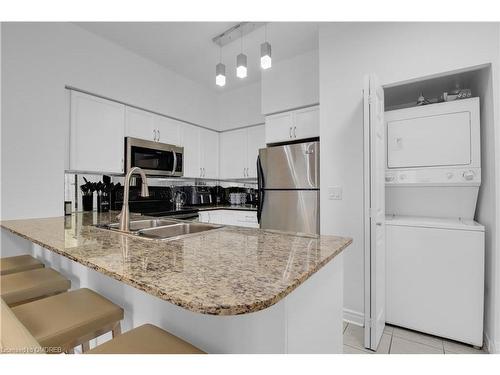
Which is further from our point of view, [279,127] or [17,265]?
[279,127]

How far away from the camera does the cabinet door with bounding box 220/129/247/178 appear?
3.97 metres

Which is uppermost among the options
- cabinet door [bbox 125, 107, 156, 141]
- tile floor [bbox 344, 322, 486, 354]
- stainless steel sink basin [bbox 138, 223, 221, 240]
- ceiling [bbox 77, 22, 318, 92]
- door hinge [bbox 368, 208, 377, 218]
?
ceiling [bbox 77, 22, 318, 92]

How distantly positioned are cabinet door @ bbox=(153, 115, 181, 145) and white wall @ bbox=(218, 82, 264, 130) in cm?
89

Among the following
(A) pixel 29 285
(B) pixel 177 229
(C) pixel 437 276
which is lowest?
(C) pixel 437 276

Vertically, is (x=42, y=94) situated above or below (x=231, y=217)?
above

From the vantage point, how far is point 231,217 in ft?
11.9

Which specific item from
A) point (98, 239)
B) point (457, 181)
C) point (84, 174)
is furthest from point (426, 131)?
point (84, 174)

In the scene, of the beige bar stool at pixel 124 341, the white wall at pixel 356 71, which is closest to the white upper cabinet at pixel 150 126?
the white wall at pixel 356 71

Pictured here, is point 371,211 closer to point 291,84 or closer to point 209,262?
point 209,262

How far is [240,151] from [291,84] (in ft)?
4.22

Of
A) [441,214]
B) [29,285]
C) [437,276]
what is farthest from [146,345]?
[441,214]

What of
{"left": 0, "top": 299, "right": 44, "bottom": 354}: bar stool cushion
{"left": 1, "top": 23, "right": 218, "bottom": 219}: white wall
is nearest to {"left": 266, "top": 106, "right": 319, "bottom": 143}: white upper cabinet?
{"left": 1, "top": 23, "right": 218, "bottom": 219}: white wall

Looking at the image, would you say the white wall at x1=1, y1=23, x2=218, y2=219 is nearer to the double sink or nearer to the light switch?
the double sink
